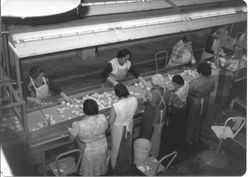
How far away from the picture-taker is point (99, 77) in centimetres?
879

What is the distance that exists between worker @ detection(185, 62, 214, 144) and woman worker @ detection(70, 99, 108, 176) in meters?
2.01

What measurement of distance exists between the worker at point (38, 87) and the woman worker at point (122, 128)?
34.5 inches

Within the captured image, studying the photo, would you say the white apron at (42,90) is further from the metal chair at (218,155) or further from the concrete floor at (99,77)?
the metal chair at (218,155)

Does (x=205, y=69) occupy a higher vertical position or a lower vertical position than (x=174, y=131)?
higher

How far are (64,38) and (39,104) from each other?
4.21 ft

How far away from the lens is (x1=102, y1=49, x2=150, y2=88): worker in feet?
18.7

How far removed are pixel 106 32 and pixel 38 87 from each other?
57.3 inches

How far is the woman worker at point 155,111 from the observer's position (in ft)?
17.1

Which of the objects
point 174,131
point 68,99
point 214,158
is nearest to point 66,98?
point 68,99

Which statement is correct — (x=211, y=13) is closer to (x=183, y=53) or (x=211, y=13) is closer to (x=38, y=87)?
(x=183, y=53)

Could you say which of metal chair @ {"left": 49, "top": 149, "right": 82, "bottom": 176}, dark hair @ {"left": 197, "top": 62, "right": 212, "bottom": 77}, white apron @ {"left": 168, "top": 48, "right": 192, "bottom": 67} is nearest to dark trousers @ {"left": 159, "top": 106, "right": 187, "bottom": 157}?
dark hair @ {"left": 197, "top": 62, "right": 212, "bottom": 77}

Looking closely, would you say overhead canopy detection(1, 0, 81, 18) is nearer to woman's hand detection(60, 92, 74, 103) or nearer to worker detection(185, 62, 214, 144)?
woman's hand detection(60, 92, 74, 103)

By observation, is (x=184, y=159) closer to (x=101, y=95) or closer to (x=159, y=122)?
(x=159, y=122)

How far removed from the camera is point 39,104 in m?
5.06
